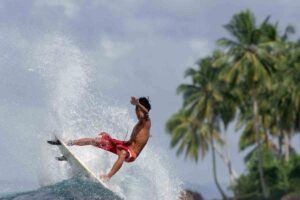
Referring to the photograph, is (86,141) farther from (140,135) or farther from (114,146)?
(140,135)

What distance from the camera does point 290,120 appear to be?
4616 centimetres

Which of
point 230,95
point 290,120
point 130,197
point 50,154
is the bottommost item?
point 130,197

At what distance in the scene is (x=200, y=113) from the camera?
174 ft

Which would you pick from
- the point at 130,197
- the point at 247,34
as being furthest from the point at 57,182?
the point at 247,34

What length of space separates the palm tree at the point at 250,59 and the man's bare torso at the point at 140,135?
109ft

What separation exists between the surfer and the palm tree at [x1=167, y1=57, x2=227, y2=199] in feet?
131

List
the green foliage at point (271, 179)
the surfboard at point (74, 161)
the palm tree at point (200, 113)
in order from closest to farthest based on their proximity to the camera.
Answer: the surfboard at point (74, 161) → the green foliage at point (271, 179) → the palm tree at point (200, 113)

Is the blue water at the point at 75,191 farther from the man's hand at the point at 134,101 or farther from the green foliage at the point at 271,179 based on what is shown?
the green foliage at the point at 271,179

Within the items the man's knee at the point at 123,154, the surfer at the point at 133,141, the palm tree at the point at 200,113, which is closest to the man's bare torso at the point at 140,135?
the surfer at the point at 133,141

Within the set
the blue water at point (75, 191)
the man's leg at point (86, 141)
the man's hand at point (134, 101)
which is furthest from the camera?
the man's leg at point (86, 141)

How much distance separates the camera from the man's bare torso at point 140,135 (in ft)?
41.6

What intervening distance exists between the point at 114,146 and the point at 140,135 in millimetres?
555

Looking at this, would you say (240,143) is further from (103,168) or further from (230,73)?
(103,168)

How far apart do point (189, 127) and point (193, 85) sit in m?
3.44
